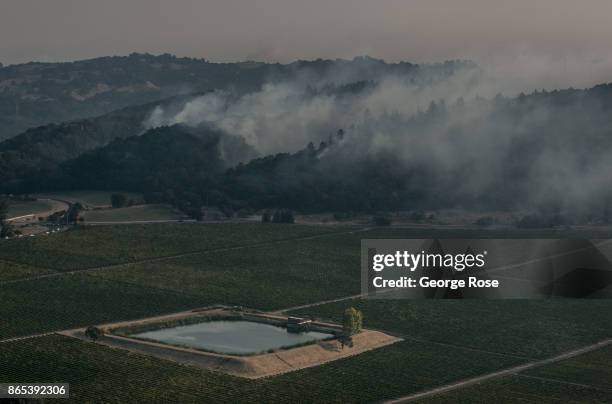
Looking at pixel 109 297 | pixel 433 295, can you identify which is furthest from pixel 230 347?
pixel 433 295

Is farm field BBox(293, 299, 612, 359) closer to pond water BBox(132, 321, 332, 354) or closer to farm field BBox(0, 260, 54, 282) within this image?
pond water BBox(132, 321, 332, 354)

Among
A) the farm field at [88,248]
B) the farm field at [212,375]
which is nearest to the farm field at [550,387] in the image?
the farm field at [212,375]

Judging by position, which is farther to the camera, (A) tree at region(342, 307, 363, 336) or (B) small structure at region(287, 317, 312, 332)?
(B) small structure at region(287, 317, 312, 332)

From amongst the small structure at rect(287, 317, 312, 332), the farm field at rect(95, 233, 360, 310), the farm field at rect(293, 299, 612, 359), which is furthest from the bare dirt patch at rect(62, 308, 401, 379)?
the farm field at rect(95, 233, 360, 310)

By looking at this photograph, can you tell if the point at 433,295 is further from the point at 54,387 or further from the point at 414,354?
the point at 54,387

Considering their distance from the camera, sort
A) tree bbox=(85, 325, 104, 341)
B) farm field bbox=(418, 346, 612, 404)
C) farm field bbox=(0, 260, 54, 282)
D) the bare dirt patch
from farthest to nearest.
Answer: farm field bbox=(0, 260, 54, 282) < tree bbox=(85, 325, 104, 341) < the bare dirt patch < farm field bbox=(418, 346, 612, 404)

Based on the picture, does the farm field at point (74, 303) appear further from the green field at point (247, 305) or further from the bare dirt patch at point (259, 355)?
the bare dirt patch at point (259, 355)
